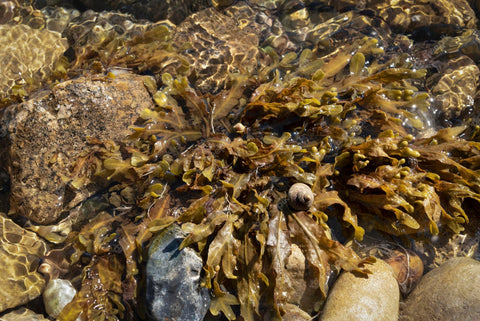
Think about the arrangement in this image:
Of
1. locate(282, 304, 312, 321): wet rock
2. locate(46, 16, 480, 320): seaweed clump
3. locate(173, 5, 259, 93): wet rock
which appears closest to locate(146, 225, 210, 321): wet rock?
locate(46, 16, 480, 320): seaweed clump

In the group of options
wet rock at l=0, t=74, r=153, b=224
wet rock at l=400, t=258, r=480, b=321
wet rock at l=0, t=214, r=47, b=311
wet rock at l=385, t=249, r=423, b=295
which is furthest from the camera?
wet rock at l=0, t=74, r=153, b=224

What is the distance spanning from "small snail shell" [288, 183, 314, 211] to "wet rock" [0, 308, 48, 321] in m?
2.26

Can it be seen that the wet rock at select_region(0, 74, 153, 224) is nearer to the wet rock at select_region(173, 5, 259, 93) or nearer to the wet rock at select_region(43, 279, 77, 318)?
the wet rock at select_region(43, 279, 77, 318)

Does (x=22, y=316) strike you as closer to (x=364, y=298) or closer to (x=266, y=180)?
(x=266, y=180)

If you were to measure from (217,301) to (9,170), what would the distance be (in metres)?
2.33

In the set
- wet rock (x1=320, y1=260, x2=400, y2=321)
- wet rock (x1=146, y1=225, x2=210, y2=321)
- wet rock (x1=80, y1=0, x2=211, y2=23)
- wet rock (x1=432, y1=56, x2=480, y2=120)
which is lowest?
wet rock (x1=320, y1=260, x2=400, y2=321)

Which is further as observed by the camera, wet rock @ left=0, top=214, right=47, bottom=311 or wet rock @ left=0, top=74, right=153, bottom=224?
wet rock @ left=0, top=74, right=153, bottom=224

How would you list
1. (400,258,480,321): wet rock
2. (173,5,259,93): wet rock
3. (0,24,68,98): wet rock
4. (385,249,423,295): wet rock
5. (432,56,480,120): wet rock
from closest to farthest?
(400,258,480,321): wet rock
(385,249,423,295): wet rock
(432,56,480,120): wet rock
(173,5,259,93): wet rock
(0,24,68,98): wet rock

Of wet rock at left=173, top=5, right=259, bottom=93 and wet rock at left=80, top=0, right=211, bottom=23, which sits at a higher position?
wet rock at left=80, top=0, right=211, bottom=23

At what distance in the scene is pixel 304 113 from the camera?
123 inches

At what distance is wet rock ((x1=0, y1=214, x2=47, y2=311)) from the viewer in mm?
3037

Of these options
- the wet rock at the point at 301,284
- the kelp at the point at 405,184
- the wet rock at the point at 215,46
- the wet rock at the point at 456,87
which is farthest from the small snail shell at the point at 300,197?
→ the wet rock at the point at 456,87

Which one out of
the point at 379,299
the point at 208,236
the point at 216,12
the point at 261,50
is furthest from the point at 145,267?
the point at 216,12

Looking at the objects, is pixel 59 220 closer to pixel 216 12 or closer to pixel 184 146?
pixel 184 146
